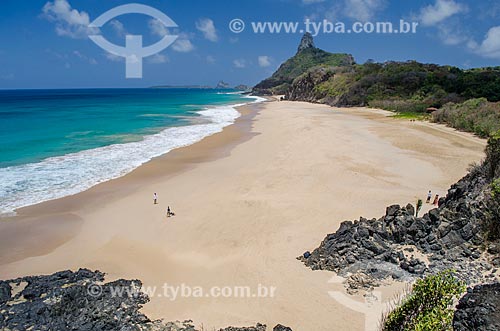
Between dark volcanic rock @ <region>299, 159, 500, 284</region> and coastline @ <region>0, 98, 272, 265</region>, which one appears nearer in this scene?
dark volcanic rock @ <region>299, 159, 500, 284</region>

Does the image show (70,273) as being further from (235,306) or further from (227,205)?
(227,205)

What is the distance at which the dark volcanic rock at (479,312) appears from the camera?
5.32 m

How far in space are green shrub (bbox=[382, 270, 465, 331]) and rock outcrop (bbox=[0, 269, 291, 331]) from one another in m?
2.71

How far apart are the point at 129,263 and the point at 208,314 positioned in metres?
3.90

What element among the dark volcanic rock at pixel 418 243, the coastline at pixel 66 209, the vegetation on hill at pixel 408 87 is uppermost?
the vegetation on hill at pixel 408 87

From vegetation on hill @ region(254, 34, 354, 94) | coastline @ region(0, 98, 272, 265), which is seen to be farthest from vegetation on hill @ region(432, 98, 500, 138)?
vegetation on hill @ region(254, 34, 354, 94)

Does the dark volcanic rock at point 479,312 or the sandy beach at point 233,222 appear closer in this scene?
the dark volcanic rock at point 479,312

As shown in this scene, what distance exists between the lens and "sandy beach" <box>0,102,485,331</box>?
28.4 feet

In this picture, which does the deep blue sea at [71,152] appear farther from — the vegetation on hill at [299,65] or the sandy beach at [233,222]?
the vegetation on hill at [299,65]

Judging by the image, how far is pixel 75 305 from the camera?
8.16 metres

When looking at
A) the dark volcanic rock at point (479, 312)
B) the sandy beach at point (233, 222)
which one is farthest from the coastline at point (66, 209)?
the dark volcanic rock at point (479, 312)

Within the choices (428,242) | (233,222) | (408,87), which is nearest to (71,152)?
(233,222)

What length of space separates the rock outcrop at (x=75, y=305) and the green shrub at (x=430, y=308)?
2.71 meters

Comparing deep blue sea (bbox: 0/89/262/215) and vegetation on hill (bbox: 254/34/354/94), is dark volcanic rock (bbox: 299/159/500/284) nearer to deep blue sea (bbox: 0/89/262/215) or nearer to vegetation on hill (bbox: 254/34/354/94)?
deep blue sea (bbox: 0/89/262/215)
